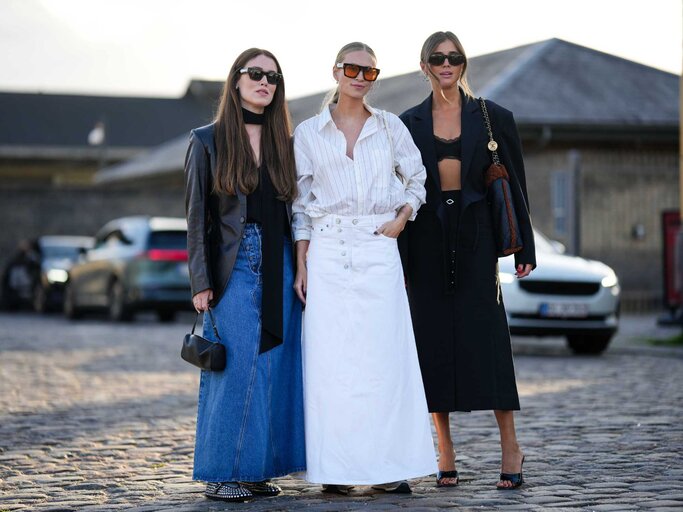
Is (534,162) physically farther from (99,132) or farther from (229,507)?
(99,132)

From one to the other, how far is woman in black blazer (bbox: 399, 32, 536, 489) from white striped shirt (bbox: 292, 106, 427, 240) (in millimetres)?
195

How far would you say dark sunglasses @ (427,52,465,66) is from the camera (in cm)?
618

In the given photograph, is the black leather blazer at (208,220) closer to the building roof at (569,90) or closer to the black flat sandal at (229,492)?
the black flat sandal at (229,492)

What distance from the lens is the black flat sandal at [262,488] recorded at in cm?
595

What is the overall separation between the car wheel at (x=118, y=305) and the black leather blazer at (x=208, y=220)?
15.3 m

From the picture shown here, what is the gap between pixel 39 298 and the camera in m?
26.8

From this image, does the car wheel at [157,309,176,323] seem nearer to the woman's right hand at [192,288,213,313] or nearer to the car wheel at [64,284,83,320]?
the car wheel at [64,284,83,320]

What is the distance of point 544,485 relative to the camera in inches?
240

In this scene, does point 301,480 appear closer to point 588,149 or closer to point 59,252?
point 59,252

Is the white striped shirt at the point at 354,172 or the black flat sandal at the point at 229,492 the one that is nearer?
the black flat sandal at the point at 229,492

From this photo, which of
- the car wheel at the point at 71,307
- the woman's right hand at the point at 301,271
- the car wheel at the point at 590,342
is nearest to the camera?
the woman's right hand at the point at 301,271

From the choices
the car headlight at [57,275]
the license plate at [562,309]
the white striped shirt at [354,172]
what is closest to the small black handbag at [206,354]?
the white striped shirt at [354,172]

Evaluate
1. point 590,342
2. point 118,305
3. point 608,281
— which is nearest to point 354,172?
point 608,281

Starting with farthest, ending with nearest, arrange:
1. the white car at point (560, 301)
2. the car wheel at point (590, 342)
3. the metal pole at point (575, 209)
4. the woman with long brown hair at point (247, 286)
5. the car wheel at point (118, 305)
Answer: the car wheel at point (118, 305) < the metal pole at point (575, 209) < the car wheel at point (590, 342) < the white car at point (560, 301) < the woman with long brown hair at point (247, 286)
